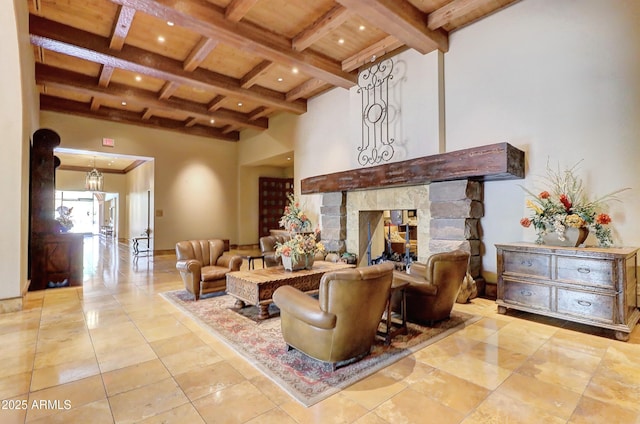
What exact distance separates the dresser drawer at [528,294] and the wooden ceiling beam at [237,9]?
476 cm

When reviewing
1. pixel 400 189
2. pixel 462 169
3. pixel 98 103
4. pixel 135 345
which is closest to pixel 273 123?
pixel 98 103

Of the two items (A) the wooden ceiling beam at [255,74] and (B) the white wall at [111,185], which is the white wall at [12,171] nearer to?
(A) the wooden ceiling beam at [255,74]

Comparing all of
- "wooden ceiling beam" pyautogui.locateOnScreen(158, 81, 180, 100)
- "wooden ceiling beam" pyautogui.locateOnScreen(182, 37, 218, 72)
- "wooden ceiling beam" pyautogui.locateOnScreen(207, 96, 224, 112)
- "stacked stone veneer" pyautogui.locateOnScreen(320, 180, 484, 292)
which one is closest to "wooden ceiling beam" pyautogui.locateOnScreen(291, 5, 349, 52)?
"wooden ceiling beam" pyautogui.locateOnScreen(182, 37, 218, 72)

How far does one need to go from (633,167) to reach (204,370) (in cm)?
493

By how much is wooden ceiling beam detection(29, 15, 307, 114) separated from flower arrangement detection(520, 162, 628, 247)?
5731 millimetres

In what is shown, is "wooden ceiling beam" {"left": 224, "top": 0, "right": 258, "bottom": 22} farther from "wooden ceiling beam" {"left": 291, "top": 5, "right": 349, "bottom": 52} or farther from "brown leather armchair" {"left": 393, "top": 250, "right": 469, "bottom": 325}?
"brown leather armchair" {"left": 393, "top": 250, "right": 469, "bottom": 325}

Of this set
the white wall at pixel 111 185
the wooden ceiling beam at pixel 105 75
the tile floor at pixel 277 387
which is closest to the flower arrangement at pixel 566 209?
the tile floor at pixel 277 387

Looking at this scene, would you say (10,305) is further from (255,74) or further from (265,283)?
(255,74)

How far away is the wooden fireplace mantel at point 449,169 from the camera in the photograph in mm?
3801

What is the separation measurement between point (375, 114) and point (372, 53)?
1.03 meters

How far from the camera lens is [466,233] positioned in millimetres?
4410

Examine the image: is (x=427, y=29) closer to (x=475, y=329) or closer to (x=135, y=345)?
(x=475, y=329)

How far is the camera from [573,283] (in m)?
3.28

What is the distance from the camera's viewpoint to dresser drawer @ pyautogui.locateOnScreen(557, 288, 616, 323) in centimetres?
306
